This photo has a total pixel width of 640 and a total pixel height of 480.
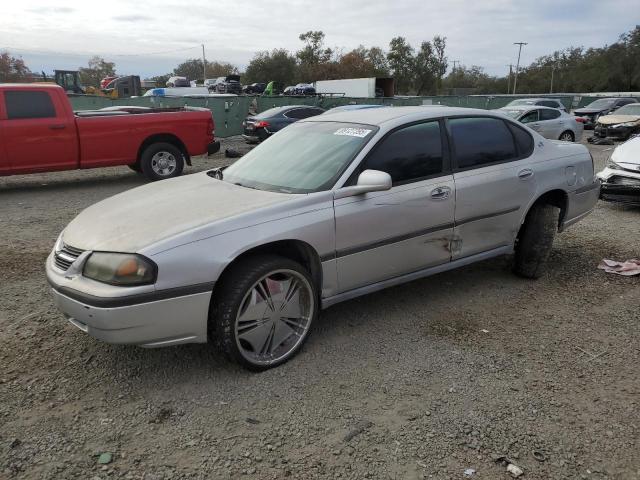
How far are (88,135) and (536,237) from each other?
307 inches

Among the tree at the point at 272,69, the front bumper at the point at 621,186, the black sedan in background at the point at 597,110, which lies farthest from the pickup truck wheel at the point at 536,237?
the tree at the point at 272,69

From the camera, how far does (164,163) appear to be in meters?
10.4

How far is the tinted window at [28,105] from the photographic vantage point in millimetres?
8641

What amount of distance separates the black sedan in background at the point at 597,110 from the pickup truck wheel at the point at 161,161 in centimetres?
2167

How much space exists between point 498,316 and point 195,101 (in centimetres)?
1655

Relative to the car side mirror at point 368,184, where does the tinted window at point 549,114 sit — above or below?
below

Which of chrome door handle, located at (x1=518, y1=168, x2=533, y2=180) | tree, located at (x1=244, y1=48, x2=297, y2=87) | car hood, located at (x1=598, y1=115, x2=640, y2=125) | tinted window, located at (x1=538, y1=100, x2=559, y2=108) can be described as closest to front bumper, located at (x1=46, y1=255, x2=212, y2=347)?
chrome door handle, located at (x1=518, y1=168, x2=533, y2=180)

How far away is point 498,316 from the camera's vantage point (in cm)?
412

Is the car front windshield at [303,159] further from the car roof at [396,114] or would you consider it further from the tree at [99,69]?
the tree at [99,69]

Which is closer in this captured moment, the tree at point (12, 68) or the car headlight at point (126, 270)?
the car headlight at point (126, 270)

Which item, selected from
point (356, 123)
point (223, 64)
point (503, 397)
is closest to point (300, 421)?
point (503, 397)

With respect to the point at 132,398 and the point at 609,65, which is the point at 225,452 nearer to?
the point at 132,398

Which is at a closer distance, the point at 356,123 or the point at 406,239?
the point at 406,239

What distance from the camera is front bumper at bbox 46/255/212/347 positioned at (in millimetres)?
2789
